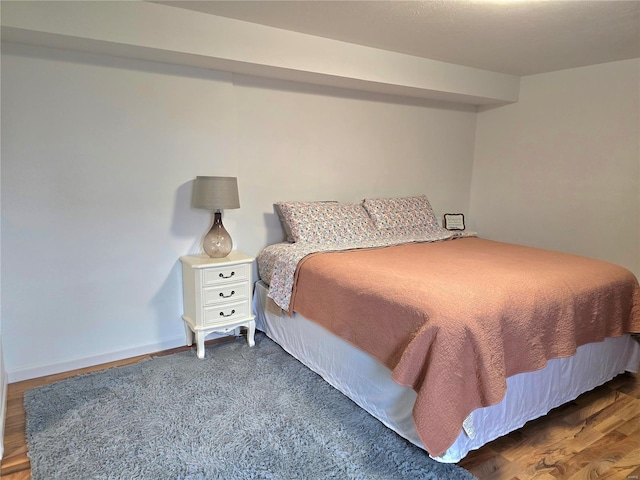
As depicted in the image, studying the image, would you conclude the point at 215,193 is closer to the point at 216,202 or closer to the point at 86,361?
the point at 216,202

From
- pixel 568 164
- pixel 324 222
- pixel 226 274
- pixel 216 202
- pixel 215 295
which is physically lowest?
pixel 215 295

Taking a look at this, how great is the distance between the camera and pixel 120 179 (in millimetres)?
2576

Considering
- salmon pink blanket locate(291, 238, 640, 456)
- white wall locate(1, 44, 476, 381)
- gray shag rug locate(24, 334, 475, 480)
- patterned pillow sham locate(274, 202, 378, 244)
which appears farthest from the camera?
patterned pillow sham locate(274, 202, 378, 244)

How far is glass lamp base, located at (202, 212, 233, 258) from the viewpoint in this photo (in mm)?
2781

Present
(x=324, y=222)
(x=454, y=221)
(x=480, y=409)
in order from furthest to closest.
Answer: (x=454, y=221)
(x=324, y=222)
(x=480, y=409)

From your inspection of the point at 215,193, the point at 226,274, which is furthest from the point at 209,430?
the point at 215,193

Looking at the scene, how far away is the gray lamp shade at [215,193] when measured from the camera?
263 cm

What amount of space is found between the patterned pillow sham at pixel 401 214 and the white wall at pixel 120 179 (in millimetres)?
543

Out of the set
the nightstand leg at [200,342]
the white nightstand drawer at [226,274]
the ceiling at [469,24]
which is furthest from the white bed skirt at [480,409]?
the ceiling at [469,24]

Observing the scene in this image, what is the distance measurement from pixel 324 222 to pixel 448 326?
1648mm

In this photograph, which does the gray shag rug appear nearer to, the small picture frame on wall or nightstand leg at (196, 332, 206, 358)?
nightstand leg at (196, 332, 206, 358)

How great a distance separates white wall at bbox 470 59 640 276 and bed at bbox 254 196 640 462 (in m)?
0.98

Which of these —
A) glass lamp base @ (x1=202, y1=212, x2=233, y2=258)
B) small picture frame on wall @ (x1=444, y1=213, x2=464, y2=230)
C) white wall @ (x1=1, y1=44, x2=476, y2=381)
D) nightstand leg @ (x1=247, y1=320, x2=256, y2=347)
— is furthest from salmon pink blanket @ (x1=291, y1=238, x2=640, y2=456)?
small picture frame on wall @ (x1=444, y1=213, x2=464, y2=230)

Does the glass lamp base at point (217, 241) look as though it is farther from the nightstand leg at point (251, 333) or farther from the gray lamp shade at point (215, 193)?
the nightstand leg at point (251, 333)
